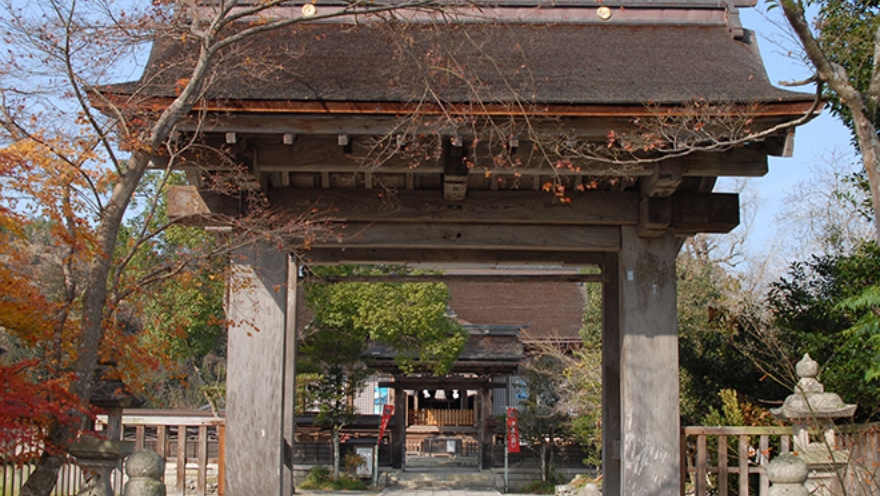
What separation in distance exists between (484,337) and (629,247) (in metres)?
19.3

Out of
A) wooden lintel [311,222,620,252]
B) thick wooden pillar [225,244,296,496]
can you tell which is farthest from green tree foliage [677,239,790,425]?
thick wooden pillar [225,244,296,496]

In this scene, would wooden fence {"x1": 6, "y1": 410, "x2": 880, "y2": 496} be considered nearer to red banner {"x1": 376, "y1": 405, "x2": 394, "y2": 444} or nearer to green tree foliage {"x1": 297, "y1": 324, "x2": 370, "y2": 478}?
green tree foliage {"x1": 297, "y1": 324, "x2": 370, "y2": 478}

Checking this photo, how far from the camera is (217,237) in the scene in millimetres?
7438

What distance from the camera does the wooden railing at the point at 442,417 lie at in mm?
27812

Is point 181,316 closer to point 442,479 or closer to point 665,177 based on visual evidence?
point 442,479

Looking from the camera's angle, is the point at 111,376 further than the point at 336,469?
No

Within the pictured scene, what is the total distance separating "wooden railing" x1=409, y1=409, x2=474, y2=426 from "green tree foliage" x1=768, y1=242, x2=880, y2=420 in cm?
1798

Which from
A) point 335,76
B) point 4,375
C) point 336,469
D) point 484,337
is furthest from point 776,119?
point 484,337

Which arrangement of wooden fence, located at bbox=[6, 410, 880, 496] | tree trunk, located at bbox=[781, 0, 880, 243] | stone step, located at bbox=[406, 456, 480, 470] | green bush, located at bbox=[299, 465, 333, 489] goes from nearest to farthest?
tree trunk, located at bbox=[781, 0, 880, 243] → wooden fence, located at bbox=[6, 410, 880, 496] → green bush, located at bbox=[299, 465, 333, 489] → stone step, located at bbox=[406, 456, 480, 470]

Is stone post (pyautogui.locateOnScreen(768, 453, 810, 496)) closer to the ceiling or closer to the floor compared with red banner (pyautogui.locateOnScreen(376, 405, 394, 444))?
closer to the ceiling

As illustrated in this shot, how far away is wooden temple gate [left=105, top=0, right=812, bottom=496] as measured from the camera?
19.8 feet

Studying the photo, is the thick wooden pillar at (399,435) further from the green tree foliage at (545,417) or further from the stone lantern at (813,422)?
the stone lantern at (813,422)

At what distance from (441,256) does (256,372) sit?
2.53 metres

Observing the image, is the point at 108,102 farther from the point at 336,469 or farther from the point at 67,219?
the point at 336,469
